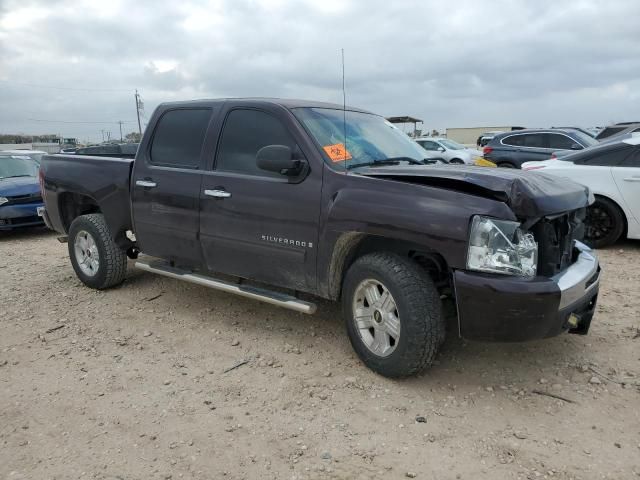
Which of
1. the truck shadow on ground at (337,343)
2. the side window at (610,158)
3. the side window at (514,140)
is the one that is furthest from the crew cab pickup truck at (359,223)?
the side window at (514,140)

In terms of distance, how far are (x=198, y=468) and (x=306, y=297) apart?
97.3 inches

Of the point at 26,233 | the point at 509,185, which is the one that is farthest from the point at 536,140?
the point at 26,233

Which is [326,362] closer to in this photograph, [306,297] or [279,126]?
[306,297]

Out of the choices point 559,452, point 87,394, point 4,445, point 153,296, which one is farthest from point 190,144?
point 559,452

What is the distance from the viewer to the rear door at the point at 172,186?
439 cm

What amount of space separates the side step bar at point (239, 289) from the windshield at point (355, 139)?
1.00 metres

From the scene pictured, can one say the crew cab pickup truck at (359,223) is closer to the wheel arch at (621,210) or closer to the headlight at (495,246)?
the headlight at (495,246)

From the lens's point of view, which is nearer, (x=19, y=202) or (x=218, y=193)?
(x=218, y=193)

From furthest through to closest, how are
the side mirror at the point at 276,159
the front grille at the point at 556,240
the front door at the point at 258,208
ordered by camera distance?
the front door at the point at 258,208, the side mirror at the point at 276,159, the front grille at the point at 556,240

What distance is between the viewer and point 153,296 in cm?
532

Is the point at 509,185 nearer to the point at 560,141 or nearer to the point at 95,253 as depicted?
the point at 95,253

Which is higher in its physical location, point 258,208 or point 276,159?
point 276,159

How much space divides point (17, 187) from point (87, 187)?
4801mm

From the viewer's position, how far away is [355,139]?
13.3 feet
